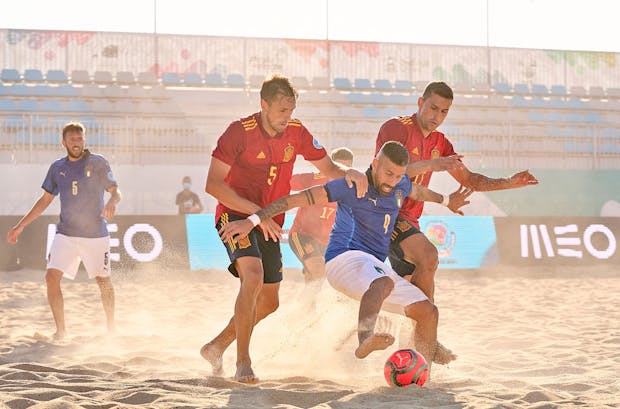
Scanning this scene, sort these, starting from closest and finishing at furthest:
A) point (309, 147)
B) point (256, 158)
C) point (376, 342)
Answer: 1. point (376, 342)
2. point (256, 158)
3. point (309, 147)

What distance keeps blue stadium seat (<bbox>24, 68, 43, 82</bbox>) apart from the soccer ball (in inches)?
808

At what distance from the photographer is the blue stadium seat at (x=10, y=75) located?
73.3 feet

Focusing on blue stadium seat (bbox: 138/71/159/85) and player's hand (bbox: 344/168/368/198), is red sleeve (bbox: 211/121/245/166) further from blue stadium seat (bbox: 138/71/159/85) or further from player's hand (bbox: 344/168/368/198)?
blue stadium seat (bbox: 138/71/159/85)

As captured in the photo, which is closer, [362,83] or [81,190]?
[81,190]

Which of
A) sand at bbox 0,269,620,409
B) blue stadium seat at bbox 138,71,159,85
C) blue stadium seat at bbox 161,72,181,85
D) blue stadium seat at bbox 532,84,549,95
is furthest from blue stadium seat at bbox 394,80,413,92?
sand at bbox 0,269,620,409

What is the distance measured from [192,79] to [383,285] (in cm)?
1880

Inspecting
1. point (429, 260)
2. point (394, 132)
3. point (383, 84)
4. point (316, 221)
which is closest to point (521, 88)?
point (383, 84)

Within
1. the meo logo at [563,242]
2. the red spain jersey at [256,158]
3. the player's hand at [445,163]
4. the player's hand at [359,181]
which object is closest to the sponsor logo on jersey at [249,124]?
the red spain jersey at [256,158]

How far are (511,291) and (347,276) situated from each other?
7054mm

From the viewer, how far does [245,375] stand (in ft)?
14.3

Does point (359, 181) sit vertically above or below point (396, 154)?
below

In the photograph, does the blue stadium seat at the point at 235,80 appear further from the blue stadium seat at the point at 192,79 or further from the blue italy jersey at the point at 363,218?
the blue italy jersey at the point at 363,218

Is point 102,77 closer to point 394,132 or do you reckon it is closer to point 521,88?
point 521,88

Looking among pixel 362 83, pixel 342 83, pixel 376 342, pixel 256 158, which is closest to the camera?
pixel 376 342
